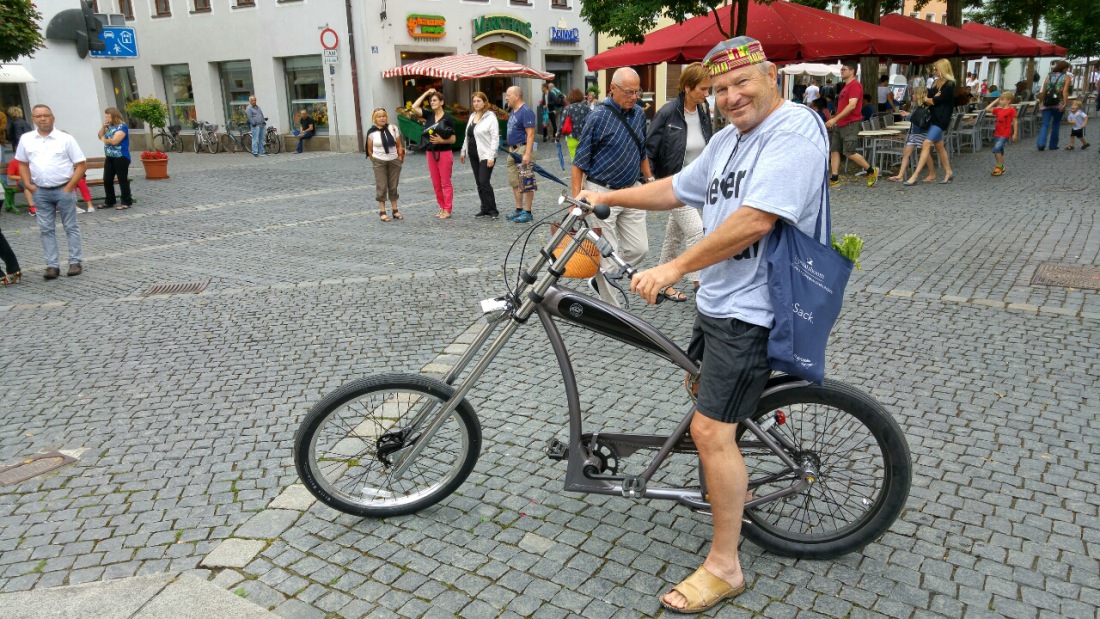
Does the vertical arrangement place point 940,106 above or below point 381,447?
above

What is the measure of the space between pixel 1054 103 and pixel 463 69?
13.8 m

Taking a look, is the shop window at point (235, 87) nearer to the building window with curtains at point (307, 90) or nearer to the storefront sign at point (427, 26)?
the building window with curtains at point (307, 90)

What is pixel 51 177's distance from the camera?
342 inches

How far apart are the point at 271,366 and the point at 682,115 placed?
11.7ft

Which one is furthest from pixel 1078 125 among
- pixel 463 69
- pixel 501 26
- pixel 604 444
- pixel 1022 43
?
pixel 604 444

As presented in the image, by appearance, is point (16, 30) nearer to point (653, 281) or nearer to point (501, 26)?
point (653, 281)

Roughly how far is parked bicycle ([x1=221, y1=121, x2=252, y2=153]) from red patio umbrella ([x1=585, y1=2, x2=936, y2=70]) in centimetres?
1541

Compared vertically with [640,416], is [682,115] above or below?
above

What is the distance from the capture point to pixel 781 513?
3246 mm

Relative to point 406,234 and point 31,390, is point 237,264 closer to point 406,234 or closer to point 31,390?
point 406,234

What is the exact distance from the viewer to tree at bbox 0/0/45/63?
12.2 metres

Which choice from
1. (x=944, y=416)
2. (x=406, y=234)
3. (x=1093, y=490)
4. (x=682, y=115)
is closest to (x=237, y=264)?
(x=406, y=234)

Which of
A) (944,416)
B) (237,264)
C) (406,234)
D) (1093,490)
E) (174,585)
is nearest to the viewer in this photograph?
(174,585)

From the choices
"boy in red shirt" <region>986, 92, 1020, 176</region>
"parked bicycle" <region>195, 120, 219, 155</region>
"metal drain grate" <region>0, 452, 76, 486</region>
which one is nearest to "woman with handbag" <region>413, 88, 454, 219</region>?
"metal drain grate" <region>0, 452, 76, 486</region>
